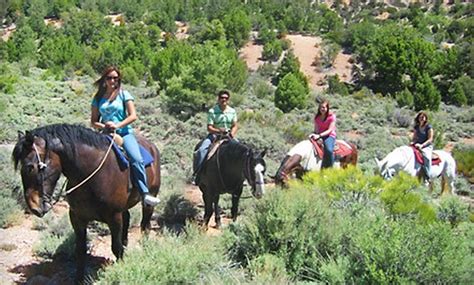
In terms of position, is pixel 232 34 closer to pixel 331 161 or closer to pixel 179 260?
pixel 331 161

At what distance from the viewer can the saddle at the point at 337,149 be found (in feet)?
28.1

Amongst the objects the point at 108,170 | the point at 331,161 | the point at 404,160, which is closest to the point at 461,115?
the point at 404,160

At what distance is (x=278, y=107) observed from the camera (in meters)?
29.0

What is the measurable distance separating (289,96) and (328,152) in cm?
2023

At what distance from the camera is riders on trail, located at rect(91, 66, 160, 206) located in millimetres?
5566

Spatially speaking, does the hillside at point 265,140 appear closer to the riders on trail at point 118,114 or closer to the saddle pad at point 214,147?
the riders on trail at point 118,114

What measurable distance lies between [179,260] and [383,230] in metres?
1.91

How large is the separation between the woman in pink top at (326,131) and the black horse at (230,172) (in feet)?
5.45

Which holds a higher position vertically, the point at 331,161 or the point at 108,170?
the point at 108,170

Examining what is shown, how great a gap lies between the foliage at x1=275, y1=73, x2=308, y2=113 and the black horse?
20.7 meters

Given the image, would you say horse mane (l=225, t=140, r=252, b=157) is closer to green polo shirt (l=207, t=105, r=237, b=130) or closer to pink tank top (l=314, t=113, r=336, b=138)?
green polo shirt (l=207, t=105, r=237, b=130)

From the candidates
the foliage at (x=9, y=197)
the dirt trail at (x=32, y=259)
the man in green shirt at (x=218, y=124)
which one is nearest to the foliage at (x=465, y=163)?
the man in green shirt at (x=218, y=124)

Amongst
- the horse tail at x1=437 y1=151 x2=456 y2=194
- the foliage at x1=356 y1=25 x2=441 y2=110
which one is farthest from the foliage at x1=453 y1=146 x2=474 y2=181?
the foliage at x1=356 y1=25 x2=441 y2=110

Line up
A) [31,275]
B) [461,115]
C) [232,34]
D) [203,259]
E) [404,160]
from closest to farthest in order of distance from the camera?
[203,259] → [31,275] → [404,160] → [461,115] → [232,34]
